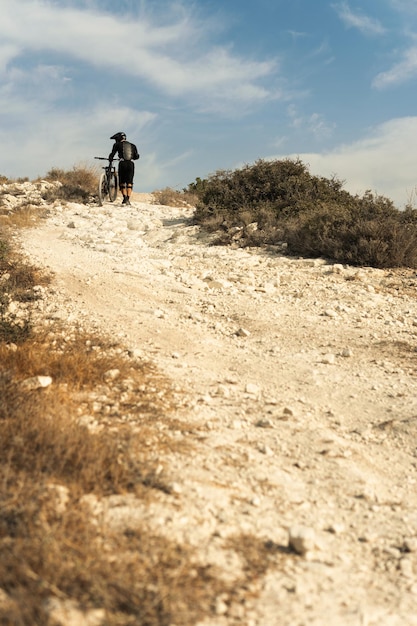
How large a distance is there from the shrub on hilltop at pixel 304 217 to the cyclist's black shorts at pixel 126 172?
137 inches

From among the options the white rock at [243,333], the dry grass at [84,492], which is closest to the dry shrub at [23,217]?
the white rock at [243,333]

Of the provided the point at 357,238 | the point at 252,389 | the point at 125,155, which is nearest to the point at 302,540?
the point at 252,389

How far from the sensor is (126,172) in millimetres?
16109

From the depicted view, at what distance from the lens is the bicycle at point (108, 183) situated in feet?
54.1

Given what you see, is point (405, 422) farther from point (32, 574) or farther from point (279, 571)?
point (32, 574)

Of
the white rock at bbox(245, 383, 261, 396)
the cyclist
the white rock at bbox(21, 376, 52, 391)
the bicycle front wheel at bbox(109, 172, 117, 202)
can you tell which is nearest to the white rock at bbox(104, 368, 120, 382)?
the white rock at bbox(21, 376, 52, 391)

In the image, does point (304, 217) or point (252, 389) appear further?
point (304, 217)

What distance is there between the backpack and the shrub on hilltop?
3521 millimetres

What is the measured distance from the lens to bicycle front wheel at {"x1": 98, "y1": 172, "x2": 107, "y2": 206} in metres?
16.4

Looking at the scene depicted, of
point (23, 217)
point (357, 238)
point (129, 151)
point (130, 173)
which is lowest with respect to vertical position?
point (357, 238)

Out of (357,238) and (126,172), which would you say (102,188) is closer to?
(126,172)

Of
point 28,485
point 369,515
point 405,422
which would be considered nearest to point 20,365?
point 28,485

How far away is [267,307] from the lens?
25.0 feet

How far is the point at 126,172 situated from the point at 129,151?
617 mm
